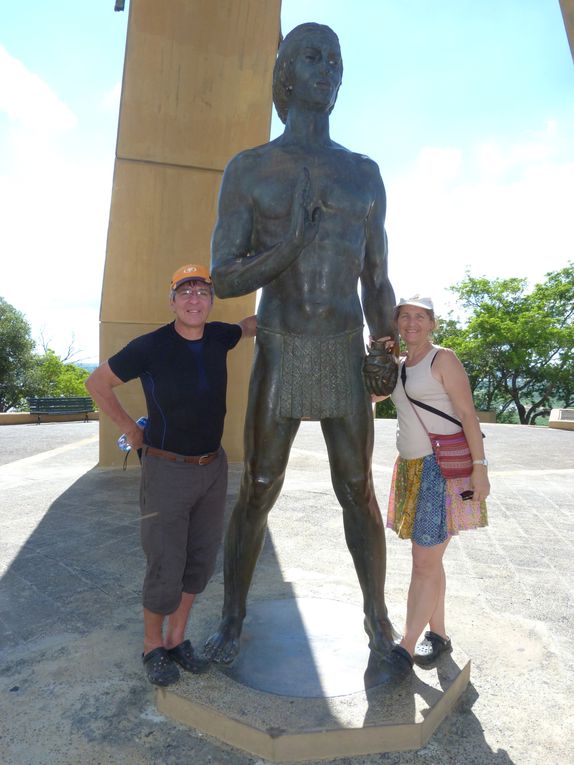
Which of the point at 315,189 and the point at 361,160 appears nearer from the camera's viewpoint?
the point at 315,189

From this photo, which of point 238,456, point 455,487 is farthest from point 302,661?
point 238,456

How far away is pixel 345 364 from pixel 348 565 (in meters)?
2.21

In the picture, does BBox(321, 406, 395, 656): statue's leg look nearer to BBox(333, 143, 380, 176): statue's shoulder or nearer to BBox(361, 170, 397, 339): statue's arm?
BBox(361, 170, 397, 339): statue's arm

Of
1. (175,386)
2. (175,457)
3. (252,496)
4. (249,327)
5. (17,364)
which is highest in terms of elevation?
(17,364)

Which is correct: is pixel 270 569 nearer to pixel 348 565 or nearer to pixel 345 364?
pixel 348 565

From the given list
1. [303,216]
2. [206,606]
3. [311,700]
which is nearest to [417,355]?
[303,216]

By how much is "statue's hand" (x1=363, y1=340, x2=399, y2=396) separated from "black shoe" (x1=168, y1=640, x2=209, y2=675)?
135cm

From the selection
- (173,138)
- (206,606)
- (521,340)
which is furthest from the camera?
(521,340)

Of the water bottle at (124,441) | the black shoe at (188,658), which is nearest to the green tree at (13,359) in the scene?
the water bottle at (124,441)

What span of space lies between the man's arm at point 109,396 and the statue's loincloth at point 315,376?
656mm

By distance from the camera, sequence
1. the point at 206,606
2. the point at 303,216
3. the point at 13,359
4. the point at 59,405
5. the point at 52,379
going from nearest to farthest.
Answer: the point at 303,216, the point at 206,606, the point at 59,405, the point at 13,359, the point at 52,379

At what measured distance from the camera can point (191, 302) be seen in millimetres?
2504

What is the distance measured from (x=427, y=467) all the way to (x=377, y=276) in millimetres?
867

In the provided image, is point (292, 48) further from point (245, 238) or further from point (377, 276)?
point (377, 276)
